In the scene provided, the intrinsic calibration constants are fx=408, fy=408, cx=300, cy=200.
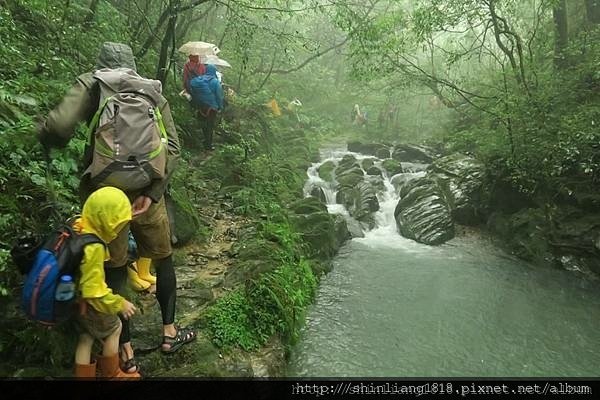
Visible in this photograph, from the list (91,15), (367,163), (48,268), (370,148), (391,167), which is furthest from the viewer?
(370,148)

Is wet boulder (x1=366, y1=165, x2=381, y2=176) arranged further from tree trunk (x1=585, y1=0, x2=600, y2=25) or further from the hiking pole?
the hiking pole

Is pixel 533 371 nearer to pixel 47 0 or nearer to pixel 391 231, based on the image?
pixel 391 231

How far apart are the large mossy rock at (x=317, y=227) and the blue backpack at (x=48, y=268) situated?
5.44 meters

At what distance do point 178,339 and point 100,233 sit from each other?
1.40 metres

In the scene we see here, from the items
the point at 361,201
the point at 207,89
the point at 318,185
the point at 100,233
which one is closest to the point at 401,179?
the point at 361,201

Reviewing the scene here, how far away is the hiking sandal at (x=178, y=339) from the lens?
346 cm

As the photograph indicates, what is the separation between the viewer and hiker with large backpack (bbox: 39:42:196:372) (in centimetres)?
270

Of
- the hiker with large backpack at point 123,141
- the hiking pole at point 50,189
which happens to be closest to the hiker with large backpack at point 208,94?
the hiking pole at point 50,189

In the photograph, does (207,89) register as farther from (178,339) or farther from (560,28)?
(560,28)

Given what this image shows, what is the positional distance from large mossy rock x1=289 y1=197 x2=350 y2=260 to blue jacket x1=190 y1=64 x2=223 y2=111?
2.73 m

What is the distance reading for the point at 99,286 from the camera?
2.53 metres

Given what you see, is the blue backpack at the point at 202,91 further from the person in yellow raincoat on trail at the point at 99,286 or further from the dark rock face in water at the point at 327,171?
the dark rock face in water at the point at 327,171

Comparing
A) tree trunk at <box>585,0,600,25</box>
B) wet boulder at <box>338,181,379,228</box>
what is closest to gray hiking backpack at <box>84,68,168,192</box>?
wet boulder at <box>338,181,379,228</box>

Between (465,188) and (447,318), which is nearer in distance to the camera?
(447,318)
